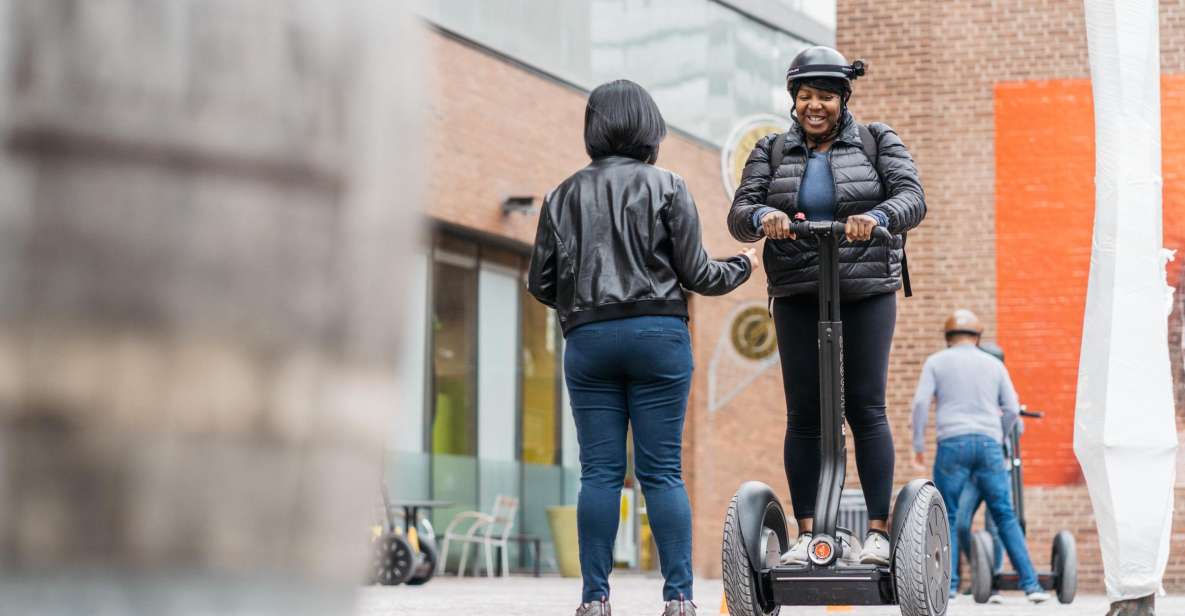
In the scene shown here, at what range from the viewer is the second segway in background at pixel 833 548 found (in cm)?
469

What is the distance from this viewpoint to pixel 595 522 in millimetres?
4898

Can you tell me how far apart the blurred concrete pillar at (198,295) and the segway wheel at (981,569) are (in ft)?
38.1

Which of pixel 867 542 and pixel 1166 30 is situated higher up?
pixel 1166 30

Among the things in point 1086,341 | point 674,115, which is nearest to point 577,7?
point 674,115

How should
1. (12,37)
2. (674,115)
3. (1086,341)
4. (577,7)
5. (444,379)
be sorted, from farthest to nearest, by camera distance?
(674,115)
(577,7)
(444,379)
(1086,341)
(12,37)

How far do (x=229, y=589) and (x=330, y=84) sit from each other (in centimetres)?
16

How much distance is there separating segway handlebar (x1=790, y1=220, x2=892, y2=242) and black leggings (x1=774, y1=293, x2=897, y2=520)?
13.1 inches

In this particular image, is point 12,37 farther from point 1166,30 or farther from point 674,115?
point 674,115

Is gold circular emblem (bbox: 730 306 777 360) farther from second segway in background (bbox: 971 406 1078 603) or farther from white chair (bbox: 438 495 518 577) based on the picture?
second segway in background (bbox: 971 406 1078 603)

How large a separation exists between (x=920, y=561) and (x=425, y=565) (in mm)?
9346

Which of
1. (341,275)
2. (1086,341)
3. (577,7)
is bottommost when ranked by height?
(341,275)

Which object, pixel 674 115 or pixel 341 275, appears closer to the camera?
pixel 341 275

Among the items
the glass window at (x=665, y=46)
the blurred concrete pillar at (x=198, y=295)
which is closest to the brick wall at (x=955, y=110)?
the glass window at (x=665, y=46)

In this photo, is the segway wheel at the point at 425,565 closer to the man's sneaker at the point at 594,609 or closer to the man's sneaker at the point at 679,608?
the man's sneaker at the point at 594,609
